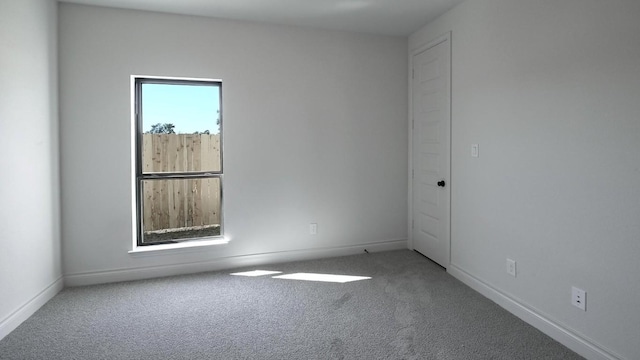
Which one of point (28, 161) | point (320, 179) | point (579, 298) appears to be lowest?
point (579, 298)

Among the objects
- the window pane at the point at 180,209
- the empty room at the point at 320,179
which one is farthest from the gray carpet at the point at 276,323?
the window pane at the point at 180,209

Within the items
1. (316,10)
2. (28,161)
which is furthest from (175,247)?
(316,10)

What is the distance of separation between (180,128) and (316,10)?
178 centimetres

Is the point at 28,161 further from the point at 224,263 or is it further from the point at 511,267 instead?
the point at 511,267

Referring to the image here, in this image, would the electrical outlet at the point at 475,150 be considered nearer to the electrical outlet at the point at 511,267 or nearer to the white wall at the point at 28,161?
the electrical outlet at the point at 511,267

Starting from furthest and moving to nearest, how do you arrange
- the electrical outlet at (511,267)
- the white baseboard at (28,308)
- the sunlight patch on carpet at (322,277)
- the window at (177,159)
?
the window at (177,159), the sunlight patch on carpet at (322,277), the electrical outlet at (511,267), the white baseboard at (28,308)

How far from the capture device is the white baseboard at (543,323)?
1.91 m

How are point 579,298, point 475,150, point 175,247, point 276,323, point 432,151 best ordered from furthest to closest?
point 432,151, point 175,247, point 475,150, point 276,323, point 579,298

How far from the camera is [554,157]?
2.15m

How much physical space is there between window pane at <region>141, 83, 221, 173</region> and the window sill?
2.45ft

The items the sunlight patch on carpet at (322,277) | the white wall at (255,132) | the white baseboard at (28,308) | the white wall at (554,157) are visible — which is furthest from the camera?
the sunlight patch on carpet at (322,277)

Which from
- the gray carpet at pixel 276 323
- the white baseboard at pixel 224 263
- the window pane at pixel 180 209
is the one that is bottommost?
the gray carpet at pixel 276 323

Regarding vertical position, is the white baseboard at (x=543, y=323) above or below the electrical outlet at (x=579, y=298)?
below

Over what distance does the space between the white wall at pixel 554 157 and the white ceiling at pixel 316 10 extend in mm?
402
